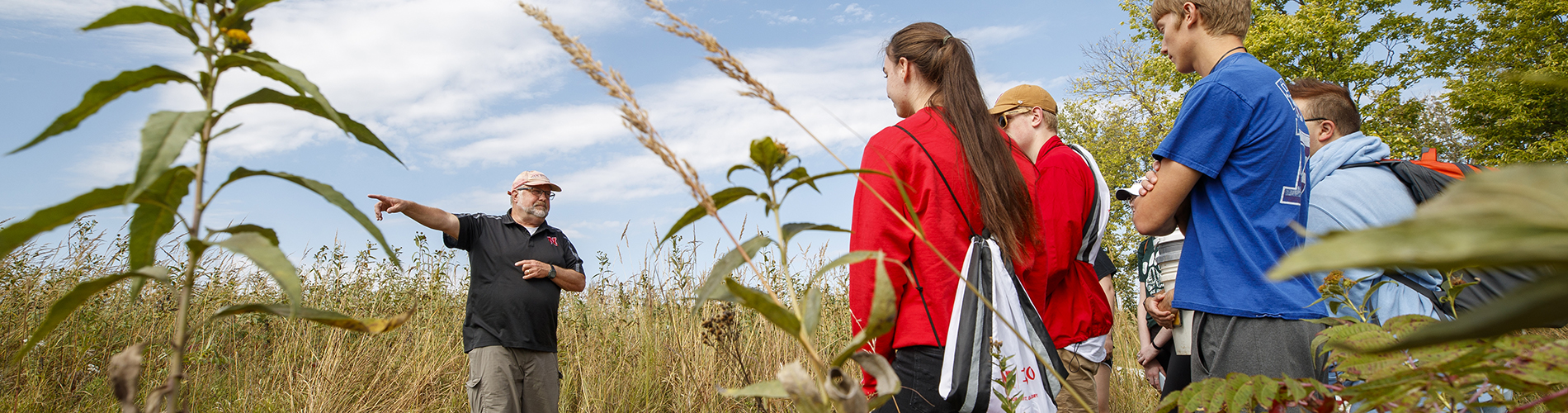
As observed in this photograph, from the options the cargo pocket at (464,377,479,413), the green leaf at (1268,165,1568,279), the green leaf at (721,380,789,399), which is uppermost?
the green leaf at (1268,165,1568,279)

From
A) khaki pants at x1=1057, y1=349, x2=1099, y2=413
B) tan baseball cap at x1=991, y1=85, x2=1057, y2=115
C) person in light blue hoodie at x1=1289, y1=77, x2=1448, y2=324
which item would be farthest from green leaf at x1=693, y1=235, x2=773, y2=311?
tan baseball cap at x1=991, y1=85, x2=1057, y2=115

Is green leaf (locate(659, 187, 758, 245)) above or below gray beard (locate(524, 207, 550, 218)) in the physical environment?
below

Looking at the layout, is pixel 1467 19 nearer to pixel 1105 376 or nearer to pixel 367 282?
pixel 1105 376

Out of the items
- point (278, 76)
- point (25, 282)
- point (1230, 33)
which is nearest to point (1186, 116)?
point (1230, 33)

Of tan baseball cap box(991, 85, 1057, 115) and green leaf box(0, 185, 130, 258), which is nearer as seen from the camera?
green leaf box(0, 185, 130, 258)

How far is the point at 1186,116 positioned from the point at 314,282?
6.75 metres

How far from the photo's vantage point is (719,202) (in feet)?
2.38

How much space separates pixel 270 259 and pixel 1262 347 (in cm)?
186

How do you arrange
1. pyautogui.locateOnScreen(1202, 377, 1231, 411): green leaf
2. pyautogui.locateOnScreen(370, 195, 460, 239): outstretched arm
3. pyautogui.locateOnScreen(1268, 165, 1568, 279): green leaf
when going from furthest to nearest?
pyautogui.locateOnScreen(370, 195, 460, 239): outstretched arm < pyautogui.locateOnScreen(1202, 377, 1231, 411): green leaf < pyautogui.locateOnScreen(1268, 165, 1568, 279): green leaf

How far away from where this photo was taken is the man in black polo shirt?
480 cm

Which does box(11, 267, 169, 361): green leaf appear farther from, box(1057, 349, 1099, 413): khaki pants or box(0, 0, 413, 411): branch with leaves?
box(1057, 349, 1099, 413): khaki pants

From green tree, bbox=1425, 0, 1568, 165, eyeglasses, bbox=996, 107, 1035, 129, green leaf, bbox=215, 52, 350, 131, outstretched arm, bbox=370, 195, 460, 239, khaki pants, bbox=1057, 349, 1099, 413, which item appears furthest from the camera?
green tree, bbox=1425, 0, 1568, 165

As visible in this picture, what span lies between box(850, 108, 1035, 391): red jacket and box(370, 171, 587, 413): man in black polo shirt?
11.3 feet

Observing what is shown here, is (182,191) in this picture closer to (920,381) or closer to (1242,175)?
(920,381)
